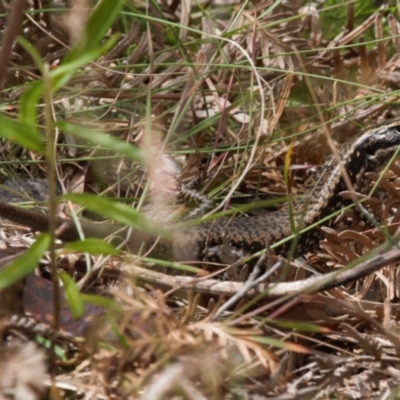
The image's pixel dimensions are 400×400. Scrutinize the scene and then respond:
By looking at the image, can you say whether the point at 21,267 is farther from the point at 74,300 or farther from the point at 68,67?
the point at 68,67

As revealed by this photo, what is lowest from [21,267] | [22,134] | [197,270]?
[197,270]

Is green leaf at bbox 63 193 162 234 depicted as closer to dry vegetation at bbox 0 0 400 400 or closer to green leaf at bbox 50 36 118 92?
dry vegetation at bbox 0 0 400 400

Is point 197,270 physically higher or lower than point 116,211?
lower

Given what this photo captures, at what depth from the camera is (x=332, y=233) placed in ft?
9.41

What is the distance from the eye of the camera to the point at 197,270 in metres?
2.33

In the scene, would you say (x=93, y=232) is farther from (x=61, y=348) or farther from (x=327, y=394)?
(x=327, y=394)

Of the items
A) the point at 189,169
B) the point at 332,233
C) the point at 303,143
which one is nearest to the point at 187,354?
the point at 332,233

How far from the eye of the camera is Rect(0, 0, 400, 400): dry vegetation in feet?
5.65

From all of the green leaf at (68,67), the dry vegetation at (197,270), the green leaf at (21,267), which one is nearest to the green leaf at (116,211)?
the dry vegetation at (197,270)

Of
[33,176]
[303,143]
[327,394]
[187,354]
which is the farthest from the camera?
[303,143]

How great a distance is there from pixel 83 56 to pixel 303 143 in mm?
2289

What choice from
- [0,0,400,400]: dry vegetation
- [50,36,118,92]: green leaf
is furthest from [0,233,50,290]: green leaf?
[50,36,118,92]: green leaf

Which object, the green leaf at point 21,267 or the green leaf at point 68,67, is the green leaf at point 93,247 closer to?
the green leaf at point 21,267

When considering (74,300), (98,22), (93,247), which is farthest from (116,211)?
(98,22)
